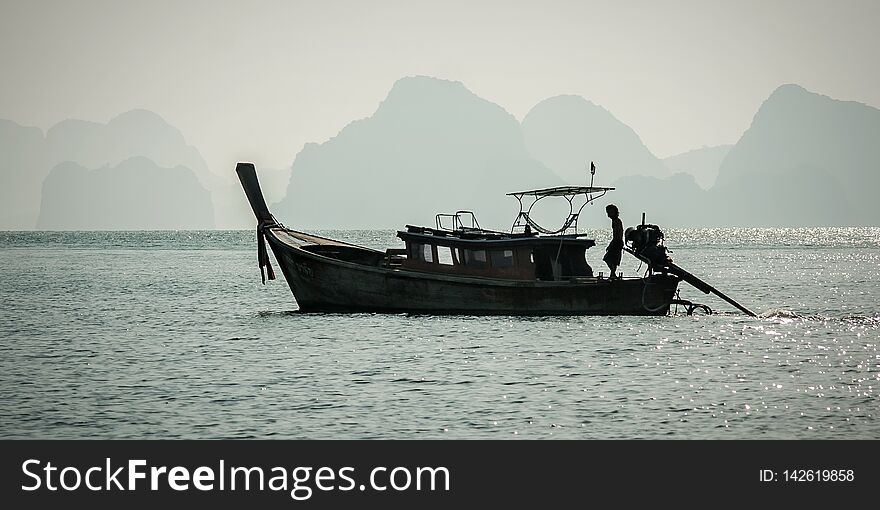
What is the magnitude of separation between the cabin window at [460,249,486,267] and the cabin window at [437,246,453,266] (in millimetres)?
462

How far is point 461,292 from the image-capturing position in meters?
33.6

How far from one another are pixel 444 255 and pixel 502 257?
204 cm

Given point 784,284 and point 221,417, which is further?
point 784,284

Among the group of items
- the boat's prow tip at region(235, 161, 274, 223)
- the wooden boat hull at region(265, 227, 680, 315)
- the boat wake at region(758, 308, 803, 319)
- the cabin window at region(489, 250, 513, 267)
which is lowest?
the boat wake at region(758, 308, 803, 319)

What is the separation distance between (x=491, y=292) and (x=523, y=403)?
12494 mm

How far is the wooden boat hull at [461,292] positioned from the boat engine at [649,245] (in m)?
0.75

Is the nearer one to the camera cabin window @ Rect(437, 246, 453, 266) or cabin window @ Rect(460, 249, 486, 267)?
cabin window @ Rect(460, 249, 486, 267)

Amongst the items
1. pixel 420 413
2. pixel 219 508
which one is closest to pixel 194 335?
pixel 420 413

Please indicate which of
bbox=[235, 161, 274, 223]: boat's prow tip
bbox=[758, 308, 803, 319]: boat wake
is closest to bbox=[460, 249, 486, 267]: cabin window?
bbox=[235, 161, 274, 223]: boat's prow tip

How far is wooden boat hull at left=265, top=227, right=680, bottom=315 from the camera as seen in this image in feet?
109

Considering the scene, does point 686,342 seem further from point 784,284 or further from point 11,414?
point 784,284

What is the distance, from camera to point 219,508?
13688 mm

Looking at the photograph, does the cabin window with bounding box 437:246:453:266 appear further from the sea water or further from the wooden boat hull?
the sea water

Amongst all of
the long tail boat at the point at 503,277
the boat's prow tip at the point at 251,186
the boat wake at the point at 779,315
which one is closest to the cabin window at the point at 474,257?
the long tail boat at the point at 503,277
